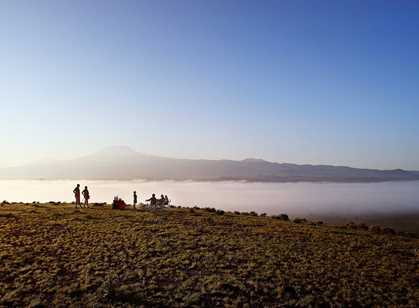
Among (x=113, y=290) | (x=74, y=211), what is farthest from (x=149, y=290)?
(x=74, y=211)

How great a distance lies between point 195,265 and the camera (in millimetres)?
21344

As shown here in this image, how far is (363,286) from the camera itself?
1947 cm

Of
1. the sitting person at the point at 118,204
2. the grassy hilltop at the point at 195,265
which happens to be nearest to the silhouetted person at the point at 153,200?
the sitting person at the point at 118,204

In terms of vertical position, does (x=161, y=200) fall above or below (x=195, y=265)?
above

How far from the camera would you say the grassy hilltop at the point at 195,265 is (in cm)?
1736

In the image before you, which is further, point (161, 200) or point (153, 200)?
point (161, 200)

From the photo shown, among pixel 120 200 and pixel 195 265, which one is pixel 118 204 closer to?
pixel 120 200

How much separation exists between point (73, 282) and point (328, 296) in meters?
11.9

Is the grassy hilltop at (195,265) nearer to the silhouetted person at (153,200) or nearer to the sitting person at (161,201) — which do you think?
the silhouetted person at (153,200)

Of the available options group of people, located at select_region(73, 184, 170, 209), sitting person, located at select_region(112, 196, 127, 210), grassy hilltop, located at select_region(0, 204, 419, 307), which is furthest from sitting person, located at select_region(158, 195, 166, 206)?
grassy hilltop, located at select_region(0, 204, 419, 307)

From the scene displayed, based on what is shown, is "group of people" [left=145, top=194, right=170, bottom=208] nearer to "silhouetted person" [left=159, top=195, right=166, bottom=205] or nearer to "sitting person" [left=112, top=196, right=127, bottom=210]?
"silhouetted person" [left=159, top=195, right=166, bottom=205]

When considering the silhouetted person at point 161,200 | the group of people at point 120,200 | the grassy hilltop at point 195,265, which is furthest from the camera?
the silhouetted person at point 161,200

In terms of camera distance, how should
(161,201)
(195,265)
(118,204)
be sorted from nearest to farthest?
(195,265) < (118,204) < (161,201)

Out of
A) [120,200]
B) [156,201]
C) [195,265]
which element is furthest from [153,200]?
[195,265]
